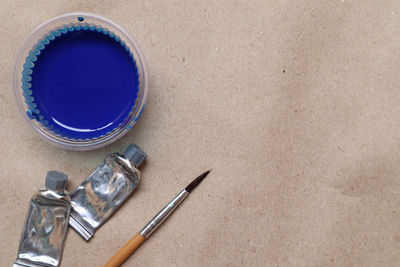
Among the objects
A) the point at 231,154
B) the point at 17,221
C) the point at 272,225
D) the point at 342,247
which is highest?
the point at 17,221

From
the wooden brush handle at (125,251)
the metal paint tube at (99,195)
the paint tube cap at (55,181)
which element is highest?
the paint tube cap at (55,181)

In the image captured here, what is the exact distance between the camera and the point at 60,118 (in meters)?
0.61

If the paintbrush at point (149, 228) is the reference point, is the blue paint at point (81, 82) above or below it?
above

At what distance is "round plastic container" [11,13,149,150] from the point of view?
2.01 ft

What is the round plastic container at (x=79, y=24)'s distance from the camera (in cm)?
61

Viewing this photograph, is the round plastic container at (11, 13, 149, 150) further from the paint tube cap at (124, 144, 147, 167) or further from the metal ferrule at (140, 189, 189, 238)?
the metal ferrule at (140, 189, 189, 238)

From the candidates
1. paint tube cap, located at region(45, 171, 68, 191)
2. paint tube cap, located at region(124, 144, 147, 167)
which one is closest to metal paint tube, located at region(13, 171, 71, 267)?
paint tube cap, located at region(45, 171, 68, 191)

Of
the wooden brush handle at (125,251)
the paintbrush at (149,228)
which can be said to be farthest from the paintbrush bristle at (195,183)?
the wooden brush handle at (125,251)

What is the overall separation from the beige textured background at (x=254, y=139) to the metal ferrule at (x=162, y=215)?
0.05 feet

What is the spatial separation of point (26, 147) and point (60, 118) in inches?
3.8

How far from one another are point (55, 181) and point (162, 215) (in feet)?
0.57

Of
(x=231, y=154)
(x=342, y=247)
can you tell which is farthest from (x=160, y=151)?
(x=342, y=247)

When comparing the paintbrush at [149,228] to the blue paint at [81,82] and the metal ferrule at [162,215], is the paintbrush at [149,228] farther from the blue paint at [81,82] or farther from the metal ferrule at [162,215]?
the blue paint at [81,82]

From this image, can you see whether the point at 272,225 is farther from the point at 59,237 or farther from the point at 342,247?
the point at 59,237
